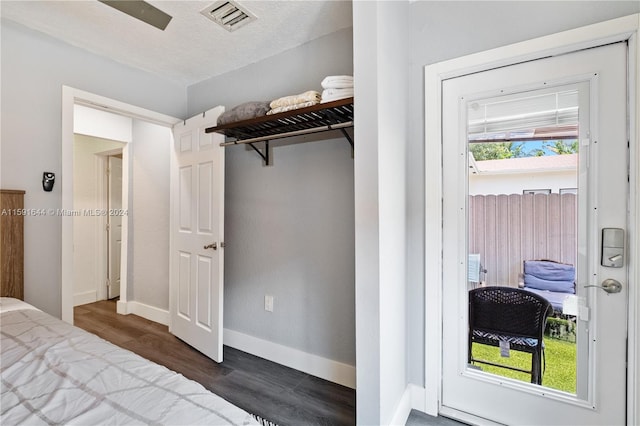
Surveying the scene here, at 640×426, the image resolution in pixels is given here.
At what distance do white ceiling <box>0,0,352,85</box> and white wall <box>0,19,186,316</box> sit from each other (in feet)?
0.43

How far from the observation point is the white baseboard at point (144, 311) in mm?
3242

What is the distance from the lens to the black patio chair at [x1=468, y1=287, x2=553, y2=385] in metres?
1.59

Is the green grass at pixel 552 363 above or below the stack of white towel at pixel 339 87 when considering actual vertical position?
below

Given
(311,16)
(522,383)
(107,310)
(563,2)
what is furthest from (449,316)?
(107,310)

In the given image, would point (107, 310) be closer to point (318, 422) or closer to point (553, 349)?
point (318, 422)

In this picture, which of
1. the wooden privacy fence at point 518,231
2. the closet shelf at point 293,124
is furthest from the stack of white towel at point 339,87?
the wooden privacy fence at point 518,231

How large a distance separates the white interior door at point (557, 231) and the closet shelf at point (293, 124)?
0.60 m

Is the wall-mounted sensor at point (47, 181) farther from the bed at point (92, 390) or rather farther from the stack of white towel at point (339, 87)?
the stack of white towel at point (339, 87)

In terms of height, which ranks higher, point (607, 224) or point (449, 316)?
point (607, 224)

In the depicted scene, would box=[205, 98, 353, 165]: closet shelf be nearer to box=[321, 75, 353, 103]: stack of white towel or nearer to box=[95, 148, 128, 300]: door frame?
box=[321, 75, 353, 103]: stack of white towel

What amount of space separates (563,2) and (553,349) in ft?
5.57

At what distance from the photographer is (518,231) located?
1.62m

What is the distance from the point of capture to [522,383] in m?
1.60

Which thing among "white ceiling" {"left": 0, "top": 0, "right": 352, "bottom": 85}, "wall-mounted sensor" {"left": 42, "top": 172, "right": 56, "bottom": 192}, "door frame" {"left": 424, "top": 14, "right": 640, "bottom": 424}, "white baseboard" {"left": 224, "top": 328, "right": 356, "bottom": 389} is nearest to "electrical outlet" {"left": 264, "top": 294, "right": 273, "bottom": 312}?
"white baseboard" {"left": 224, "top": 328, "right": 356, "bottom": 389}
